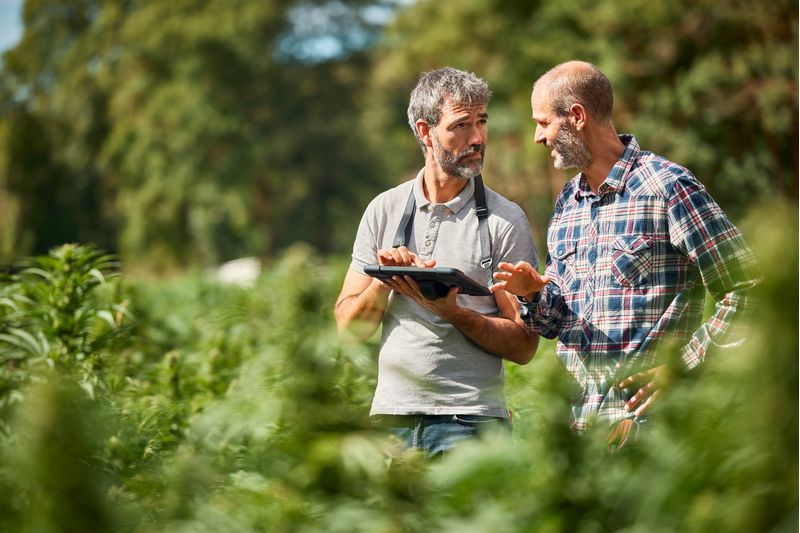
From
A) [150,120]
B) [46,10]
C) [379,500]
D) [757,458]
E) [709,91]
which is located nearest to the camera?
[757,458]

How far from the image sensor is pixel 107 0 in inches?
2117

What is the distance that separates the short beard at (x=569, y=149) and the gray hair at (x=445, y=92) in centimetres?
42

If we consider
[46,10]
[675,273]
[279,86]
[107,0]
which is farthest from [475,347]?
[46,10]

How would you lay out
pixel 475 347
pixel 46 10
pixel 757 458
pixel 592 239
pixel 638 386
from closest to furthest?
pixel 757 458 → pixel 638 386 → pixel 592 239 → pixel 475 347 → pixel 46 10

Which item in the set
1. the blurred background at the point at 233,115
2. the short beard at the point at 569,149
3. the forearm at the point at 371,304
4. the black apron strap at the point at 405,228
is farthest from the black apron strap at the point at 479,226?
the blurred background at the point at 233,115

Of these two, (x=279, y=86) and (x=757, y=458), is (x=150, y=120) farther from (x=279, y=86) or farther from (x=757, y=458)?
(x=757, y=458)

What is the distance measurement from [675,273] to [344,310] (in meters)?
1.15

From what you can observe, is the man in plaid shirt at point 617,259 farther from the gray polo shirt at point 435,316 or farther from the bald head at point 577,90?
the gray polo shirt at point 435,316

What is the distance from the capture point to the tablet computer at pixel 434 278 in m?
3.44

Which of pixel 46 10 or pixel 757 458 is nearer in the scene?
pixel 757 458

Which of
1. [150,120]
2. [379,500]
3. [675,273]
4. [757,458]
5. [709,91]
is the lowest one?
[379,500]

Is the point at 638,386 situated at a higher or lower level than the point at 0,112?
lower

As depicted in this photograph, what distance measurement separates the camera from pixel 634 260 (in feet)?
11.3

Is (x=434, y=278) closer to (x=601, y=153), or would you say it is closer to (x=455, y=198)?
(x=455, y=198)
